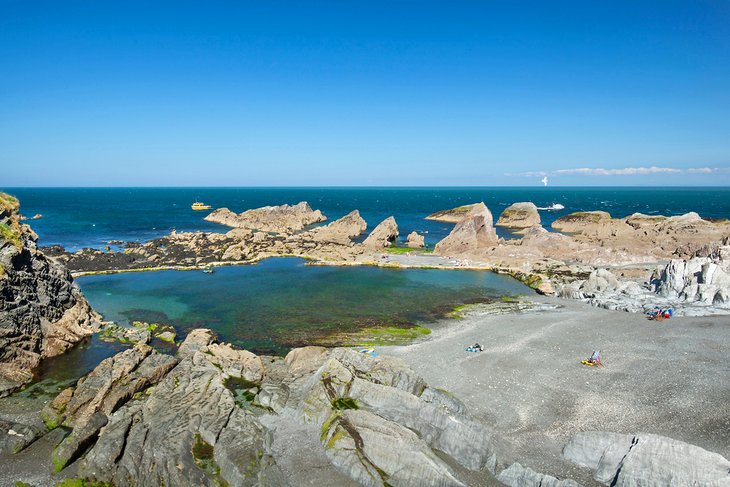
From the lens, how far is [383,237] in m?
83.8

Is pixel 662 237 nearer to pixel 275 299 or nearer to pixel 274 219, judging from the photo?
pixel 275 299

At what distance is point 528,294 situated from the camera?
167 feet

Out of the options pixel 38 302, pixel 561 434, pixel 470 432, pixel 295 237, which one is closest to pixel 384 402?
pixel 470 432

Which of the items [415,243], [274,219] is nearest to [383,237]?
[415,243]

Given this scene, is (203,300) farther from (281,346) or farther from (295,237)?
(295,237)

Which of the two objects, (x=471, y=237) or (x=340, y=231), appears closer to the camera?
(x=471, y=237)

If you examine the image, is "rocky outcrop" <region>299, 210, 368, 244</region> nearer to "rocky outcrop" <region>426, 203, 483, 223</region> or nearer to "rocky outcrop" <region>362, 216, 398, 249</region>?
"rocky outcrop" <region>362, 216, 398, 249</region>

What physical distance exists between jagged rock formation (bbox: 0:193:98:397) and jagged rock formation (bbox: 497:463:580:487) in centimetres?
2889

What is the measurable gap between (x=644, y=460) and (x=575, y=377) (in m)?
9.77

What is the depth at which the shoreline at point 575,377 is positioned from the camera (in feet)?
71.7

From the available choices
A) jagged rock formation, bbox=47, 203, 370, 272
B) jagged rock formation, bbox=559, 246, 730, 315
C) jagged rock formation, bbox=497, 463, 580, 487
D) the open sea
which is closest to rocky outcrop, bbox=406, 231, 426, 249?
jagged rock formation, bbox=47, 203, 370, 272

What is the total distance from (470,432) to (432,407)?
219cm

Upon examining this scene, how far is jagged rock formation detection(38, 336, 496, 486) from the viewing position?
19.0 m

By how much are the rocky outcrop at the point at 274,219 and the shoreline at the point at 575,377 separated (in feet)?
244
